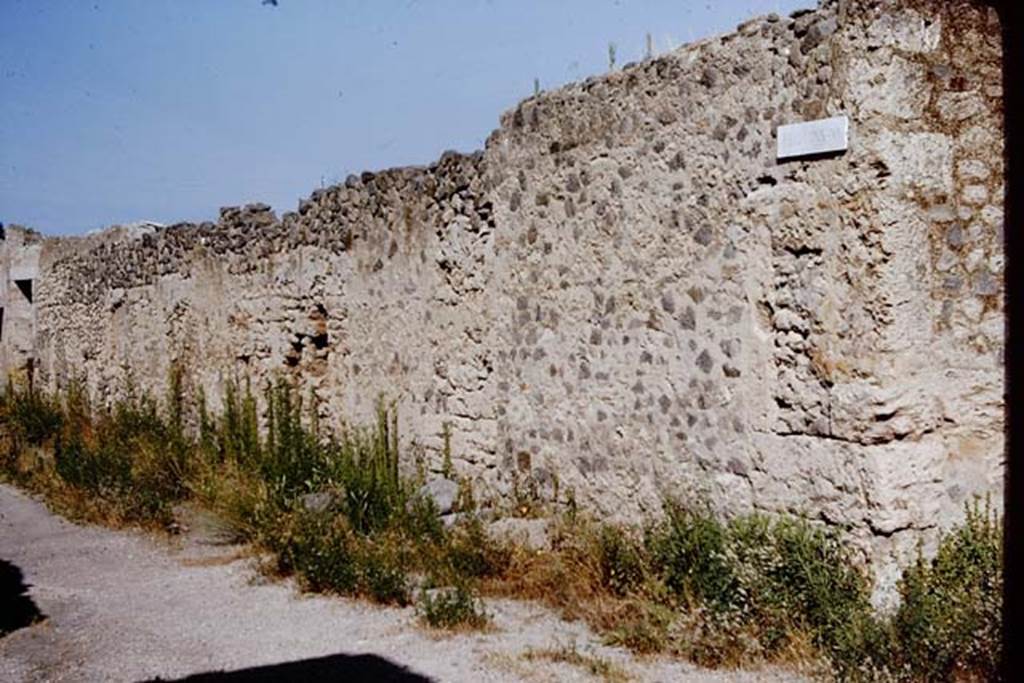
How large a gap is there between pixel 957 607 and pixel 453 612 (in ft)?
8.56

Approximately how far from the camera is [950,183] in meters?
5.21

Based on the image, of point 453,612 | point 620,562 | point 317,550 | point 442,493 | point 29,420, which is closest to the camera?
point 453,612

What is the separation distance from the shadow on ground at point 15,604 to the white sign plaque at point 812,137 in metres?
5.25

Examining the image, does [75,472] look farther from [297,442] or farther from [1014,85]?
[1014,85]

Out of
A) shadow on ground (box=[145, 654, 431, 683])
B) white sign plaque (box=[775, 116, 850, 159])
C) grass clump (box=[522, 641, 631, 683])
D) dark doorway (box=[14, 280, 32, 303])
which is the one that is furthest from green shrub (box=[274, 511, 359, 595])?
dark doorway (box=[14, 280, 32, 303])

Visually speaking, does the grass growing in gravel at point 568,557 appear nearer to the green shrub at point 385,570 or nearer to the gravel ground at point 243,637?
the green shrub at point 385,570

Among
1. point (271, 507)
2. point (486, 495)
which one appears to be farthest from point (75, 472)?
point (486, 495)

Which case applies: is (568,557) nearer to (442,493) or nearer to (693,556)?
(693,556)

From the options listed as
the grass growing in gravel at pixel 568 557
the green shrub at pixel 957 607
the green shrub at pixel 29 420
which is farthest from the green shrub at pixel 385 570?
the green shrub at pixel 29 420

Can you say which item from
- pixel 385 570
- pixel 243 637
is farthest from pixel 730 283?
pixel 243 637

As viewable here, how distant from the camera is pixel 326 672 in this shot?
16.1ft

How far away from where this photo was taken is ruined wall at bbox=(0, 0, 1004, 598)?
5.10m

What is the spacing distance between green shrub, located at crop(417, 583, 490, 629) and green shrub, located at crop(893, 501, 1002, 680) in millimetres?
2213

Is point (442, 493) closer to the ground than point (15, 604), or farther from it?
farther from it
